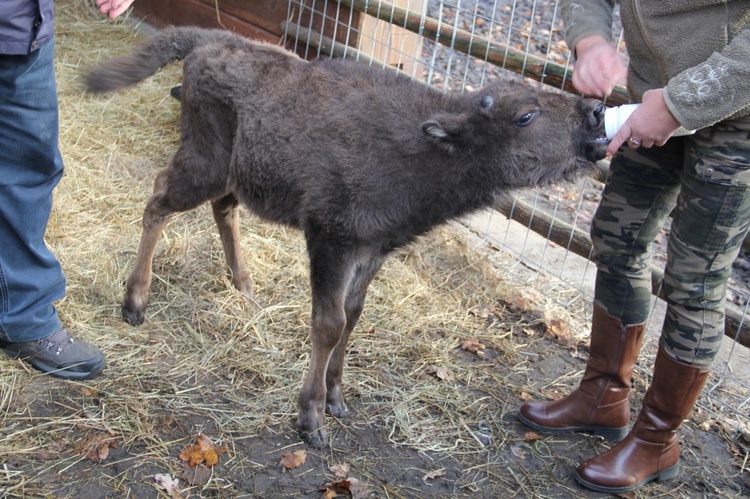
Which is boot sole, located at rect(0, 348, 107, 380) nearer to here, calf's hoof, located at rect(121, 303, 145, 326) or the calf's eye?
calf's hoof, located at rect(121, 303, 145, 326)

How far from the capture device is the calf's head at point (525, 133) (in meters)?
3.46

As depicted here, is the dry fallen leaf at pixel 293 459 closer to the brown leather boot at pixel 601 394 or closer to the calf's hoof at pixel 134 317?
the brown leather boot at pixel 601 394

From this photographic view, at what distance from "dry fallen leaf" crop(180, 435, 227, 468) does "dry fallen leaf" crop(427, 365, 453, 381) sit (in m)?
1.44

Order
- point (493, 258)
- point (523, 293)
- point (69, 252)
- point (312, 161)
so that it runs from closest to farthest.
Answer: point (312, 161) < point (69, 252) < point (523, 293) < point (493, 258)

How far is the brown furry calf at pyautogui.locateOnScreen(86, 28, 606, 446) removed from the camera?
350cm

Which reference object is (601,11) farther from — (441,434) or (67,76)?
(67,76)

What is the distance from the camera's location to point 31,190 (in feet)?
11.2

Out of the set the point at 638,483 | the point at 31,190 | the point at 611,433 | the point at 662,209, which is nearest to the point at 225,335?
the point at 31,190

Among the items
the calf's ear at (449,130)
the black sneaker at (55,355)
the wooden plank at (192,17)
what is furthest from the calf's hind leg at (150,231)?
the wooden plank at (192,17)

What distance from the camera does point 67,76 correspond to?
7.24m

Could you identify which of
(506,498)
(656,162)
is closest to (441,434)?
(506,498)

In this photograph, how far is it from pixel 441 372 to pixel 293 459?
1.25m

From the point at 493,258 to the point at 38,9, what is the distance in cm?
397

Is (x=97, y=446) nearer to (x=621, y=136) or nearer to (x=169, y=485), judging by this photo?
(x=169, y=485)
